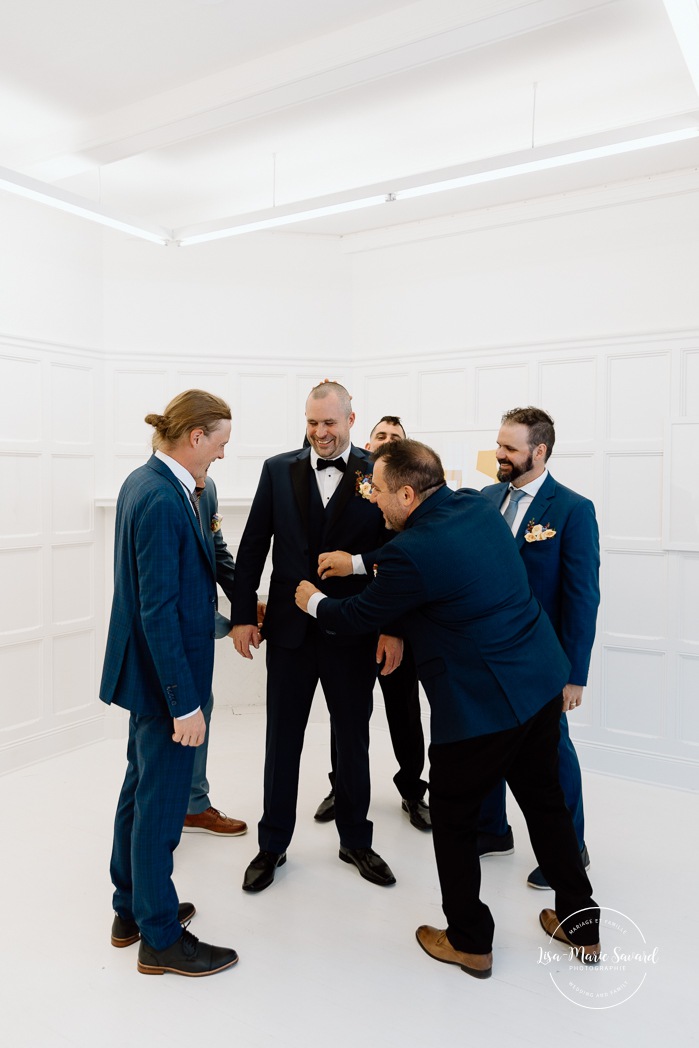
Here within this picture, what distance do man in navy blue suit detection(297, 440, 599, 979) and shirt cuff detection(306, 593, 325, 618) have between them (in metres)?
0.12

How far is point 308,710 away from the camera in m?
2.93

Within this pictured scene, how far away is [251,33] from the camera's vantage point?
288 centimetres

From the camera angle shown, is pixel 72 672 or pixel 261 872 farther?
pixel 72 672

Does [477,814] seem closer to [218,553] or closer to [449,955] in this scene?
[449,955]

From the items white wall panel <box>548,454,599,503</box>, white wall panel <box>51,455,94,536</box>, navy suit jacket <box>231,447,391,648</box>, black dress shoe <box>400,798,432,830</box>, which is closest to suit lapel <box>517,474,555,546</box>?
navy suit jacket <box>231,447,391,648</box>

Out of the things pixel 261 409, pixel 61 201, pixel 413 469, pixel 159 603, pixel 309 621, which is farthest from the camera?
pixel 261 409

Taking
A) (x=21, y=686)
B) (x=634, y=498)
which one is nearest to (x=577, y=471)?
(x=634, y=498)

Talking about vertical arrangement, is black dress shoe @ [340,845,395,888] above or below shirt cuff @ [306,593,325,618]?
below

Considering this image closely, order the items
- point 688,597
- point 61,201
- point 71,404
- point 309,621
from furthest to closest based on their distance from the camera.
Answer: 1. point 71,404
2. point 688,597
3. point 61,201
4. point 309,621

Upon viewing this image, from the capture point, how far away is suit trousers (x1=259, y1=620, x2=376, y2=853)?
2.88 m

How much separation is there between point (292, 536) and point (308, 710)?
659 millimetres

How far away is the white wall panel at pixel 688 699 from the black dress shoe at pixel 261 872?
88.3 inches

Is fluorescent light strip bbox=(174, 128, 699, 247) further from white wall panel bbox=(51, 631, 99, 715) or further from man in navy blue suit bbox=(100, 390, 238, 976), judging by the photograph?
white wall panel bbox=(51, 631, 99, 715)

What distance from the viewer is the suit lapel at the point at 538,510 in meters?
2.84
